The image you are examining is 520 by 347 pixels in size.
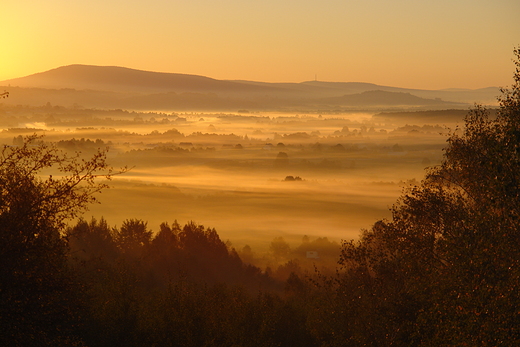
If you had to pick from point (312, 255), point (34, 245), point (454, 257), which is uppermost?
point (34, 245)

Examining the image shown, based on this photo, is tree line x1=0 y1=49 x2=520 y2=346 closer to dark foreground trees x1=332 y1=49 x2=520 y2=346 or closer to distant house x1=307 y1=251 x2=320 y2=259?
dark foreground trees x1=332 y1=49 x2=520 y2=346

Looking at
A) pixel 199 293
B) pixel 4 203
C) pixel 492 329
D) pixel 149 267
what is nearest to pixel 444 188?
pixel 492 329

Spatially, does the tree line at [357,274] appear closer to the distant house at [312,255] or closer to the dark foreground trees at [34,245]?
the dark foreground trees at [34,245]

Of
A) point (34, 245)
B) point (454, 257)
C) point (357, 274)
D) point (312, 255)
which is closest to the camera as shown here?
point (34, 245)

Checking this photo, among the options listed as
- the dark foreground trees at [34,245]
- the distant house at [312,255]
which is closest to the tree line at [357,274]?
the dark foreground trees at [34,245]

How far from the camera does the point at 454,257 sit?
18844mm

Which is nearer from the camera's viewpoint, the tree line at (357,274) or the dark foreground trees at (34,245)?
the dark foreground trees at (34,245)

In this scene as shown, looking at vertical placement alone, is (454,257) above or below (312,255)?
above

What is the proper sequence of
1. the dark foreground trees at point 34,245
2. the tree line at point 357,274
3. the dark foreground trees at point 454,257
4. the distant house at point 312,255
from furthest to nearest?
the distant house at point 312,255
the dark foreground trees at point 454,257
the tree line at point 357,274
the dark foreground trees at point 34,245

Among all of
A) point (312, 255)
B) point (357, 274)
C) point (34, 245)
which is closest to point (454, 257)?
point (357, 274)

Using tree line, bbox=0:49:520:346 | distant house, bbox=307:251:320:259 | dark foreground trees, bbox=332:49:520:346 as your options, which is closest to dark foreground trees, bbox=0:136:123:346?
tree line, bbox=0:49:520:346

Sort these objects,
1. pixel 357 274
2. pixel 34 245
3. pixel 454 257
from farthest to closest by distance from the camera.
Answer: pixel 357 274, pixel 454 257, pixel 34 245

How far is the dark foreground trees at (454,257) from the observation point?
16.4 m

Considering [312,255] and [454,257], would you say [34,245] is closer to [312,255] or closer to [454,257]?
[454,257]
